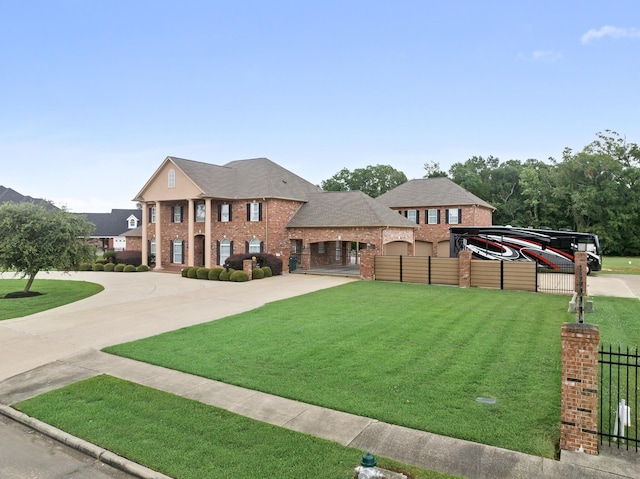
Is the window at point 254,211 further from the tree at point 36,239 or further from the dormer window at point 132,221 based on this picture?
the dormer window at point 132,221

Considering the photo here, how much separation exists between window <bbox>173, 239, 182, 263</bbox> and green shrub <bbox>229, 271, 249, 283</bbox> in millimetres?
11132

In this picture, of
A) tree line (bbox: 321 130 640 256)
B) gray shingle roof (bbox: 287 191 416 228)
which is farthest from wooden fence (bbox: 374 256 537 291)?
tree line (bbox: 321 130 640 256)

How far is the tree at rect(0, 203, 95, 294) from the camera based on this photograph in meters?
20.1

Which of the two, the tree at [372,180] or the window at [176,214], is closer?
the window at [176,214]

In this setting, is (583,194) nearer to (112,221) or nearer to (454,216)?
(454,216)

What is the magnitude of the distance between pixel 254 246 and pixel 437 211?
1714 cm

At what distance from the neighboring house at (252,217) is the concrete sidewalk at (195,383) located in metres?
11.2

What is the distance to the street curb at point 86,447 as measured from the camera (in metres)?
5.38

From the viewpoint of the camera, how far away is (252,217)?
3169cm

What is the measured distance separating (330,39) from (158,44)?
8.85 meters

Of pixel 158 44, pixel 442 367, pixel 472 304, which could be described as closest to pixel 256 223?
pixel 158 44

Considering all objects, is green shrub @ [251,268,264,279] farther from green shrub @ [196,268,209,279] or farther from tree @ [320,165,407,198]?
tree @ [320,165,407,198]

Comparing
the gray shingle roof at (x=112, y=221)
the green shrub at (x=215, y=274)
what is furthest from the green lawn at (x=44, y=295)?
the gray shingle roof at (x=112, y=221)

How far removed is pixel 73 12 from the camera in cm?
1659
